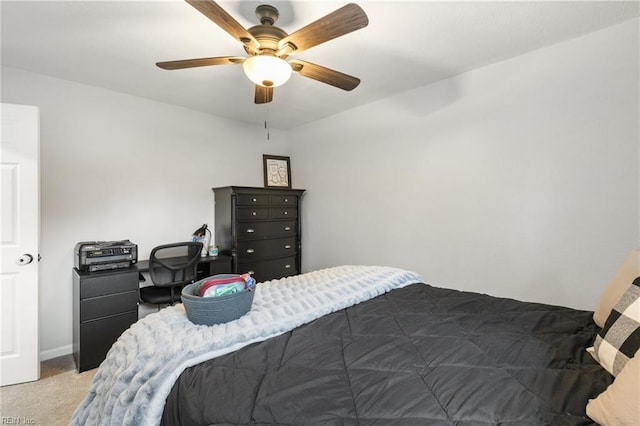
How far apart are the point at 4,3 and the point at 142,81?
1.02 metres

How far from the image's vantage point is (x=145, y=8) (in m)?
1.75

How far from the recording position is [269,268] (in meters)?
3.65

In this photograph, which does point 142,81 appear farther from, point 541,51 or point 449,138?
point 541,51

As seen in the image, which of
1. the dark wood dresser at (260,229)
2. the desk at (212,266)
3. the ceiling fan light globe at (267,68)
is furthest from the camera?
the dark wood dresser at (260,229)

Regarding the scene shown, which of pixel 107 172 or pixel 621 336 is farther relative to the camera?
pixel 107 172

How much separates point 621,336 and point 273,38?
1.93 metres

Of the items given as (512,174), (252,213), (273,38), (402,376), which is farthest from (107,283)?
(512,174)

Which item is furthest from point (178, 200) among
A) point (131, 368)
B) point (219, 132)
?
point (131, 368)

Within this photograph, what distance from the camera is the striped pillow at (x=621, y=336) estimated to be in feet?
2.87

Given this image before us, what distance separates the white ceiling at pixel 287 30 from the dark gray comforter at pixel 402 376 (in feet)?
5.90

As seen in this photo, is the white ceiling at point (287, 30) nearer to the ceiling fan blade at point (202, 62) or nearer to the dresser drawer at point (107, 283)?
the ceiling fan blade at point (202, 62)

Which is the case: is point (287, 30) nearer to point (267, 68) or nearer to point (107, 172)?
point (267, 68)

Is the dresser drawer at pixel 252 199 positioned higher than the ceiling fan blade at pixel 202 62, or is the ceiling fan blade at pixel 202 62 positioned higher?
the ceiling fan blade at pixel 202 62

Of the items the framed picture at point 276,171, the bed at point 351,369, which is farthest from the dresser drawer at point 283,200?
the bed at point 351,369
